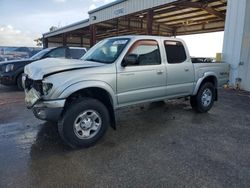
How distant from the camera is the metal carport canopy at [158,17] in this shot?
12.7 metres

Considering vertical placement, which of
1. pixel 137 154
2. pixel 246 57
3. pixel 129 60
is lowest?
pixel 137 154

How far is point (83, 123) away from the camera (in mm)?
3760

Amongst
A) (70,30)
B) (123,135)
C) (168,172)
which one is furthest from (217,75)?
(70,30)

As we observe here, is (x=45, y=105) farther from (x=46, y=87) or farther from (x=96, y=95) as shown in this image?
(x=96, y=95)

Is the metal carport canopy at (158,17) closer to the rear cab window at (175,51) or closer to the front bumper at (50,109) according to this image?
the rear cab window at (175,51)

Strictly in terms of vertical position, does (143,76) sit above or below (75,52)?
below

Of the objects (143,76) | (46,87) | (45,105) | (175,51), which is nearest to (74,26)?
(175,51)

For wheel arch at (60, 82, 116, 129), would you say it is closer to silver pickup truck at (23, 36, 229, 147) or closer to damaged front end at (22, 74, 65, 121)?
silver pickup truck at (23, 36, 229, 147)

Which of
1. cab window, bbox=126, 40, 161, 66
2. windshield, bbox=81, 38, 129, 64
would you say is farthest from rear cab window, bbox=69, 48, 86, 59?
cab window, bbox=126, 40, 161, 66

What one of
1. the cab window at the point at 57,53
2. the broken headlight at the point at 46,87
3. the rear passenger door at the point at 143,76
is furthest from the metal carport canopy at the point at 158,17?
the broken headlight at the point at 46,87

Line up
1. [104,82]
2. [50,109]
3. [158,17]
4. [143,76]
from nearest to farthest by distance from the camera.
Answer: [50,109]
[104,82]
[143,76]
[158,17]

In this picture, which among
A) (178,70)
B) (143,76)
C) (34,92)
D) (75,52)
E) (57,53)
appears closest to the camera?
(34,92)

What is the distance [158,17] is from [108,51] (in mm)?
15512

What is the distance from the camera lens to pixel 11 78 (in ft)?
28.8
